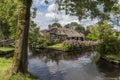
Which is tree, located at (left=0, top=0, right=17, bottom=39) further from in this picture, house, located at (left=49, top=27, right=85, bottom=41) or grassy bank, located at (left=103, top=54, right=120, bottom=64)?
house, located at (left=49, top=27, right=85, bottom=41)

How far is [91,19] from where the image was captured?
765 inches

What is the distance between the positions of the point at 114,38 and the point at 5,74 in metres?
26.7

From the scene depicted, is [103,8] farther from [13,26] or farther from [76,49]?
[76,49]

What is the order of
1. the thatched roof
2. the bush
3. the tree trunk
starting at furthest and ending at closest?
the thatched roof < the bush < the tree trunk

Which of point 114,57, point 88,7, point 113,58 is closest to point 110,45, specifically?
point 114,57

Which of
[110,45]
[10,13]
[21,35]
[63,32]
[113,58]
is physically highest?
[10,13]

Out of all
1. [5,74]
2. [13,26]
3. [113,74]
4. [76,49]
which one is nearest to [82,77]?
[113,74]

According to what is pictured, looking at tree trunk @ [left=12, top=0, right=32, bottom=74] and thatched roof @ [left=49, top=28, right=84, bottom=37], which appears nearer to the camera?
tree trunk @ [left=12, top=0, right=32, bottom=74]

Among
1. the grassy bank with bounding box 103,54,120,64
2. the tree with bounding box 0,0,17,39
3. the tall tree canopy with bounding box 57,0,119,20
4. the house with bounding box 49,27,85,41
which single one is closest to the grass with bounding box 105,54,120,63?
the grassy bank with bounding box 103,54,120,64

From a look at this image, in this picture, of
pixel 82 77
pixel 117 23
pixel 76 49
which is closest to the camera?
pixel 82 77

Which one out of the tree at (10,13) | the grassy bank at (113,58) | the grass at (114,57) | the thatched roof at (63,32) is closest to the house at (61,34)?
the thatched roof at (63,32)

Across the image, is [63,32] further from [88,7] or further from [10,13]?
[88,7]

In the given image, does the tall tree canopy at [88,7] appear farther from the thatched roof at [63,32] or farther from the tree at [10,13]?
the thatched roof at [63,32]

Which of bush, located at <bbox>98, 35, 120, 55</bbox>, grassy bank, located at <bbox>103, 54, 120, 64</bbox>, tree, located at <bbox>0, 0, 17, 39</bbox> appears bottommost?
grassy bank, located at <bbox>103, 54, 120, 64</bbox>
